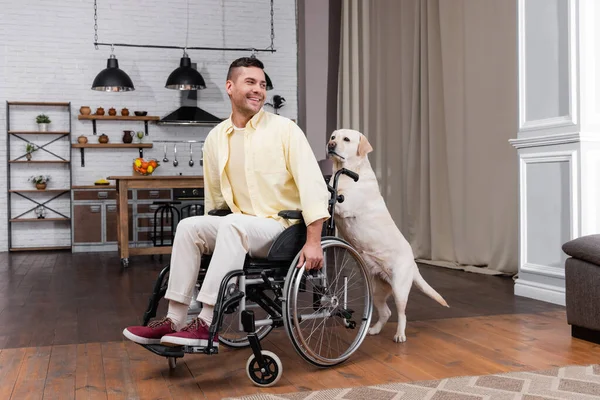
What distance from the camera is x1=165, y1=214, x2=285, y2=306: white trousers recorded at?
2219mm

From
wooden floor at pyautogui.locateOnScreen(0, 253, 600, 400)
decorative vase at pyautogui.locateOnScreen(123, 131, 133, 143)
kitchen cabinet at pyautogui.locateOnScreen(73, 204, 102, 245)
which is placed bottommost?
wooden floor at pyautogui.locateOnScreen(0, 253, 600, 400)

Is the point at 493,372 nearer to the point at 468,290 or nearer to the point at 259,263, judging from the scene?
the point at 259,263

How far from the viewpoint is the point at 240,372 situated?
2.42m

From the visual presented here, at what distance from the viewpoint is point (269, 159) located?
246 cm

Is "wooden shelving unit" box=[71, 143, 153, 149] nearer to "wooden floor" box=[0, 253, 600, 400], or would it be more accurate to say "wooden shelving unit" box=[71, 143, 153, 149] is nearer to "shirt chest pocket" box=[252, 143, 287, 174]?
"wooden floor" box=[0, 253, 600, 400]

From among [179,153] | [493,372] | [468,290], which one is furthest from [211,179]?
[179,153]

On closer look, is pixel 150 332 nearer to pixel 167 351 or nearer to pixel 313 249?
pixel 167 351

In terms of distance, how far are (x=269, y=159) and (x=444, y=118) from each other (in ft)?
12.3

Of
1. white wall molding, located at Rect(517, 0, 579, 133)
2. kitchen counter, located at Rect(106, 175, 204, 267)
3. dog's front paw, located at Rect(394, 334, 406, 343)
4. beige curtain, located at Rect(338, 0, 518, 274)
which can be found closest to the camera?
dog's front paw, located at Rect(394, 334, 406, 343)

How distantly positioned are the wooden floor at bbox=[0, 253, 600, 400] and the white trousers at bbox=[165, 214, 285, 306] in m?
0.33

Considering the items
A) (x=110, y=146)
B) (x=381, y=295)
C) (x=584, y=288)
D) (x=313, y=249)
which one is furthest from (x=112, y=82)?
(x=584, y=288)

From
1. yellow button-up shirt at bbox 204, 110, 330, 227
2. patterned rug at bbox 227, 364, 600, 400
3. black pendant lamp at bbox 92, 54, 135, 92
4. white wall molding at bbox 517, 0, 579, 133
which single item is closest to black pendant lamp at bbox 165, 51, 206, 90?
black pendant lamp at bbox 92, 54, 135, 92

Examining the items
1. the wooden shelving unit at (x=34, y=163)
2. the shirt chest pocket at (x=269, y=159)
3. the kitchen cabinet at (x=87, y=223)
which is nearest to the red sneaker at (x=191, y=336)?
the shirt chest pocket at (x=269, y=159)

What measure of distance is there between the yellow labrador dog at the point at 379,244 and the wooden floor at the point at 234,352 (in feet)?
0.56
